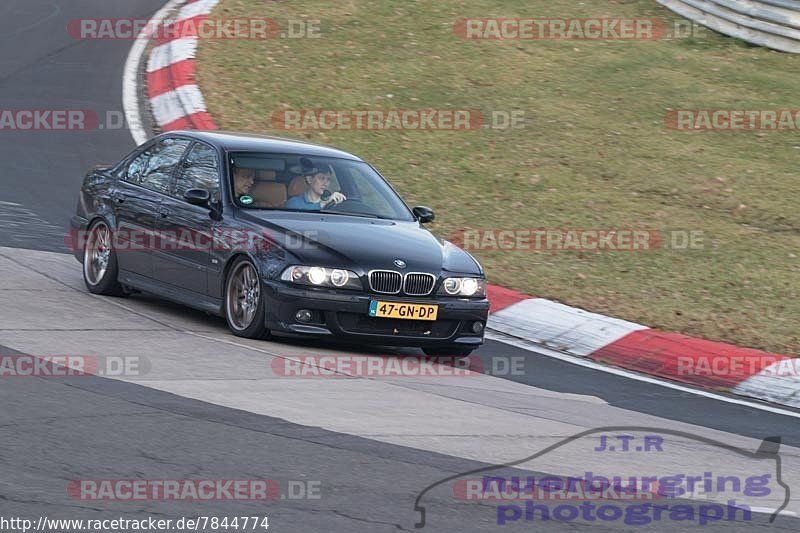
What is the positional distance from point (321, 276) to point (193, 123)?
7.27m

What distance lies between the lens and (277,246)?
937 centimetres

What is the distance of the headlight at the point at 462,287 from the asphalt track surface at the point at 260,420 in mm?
587

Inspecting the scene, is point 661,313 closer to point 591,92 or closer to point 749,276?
point 749,276

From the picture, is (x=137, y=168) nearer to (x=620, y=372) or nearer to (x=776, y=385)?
(x=620, y=372)

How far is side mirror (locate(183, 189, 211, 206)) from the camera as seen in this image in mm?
9945

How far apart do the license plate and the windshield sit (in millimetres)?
1227

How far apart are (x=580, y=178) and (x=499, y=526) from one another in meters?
10.2

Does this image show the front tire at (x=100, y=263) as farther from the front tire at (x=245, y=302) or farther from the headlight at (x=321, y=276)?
the headlight at (x=321, y=276)

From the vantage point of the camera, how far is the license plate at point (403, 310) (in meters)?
9.28
